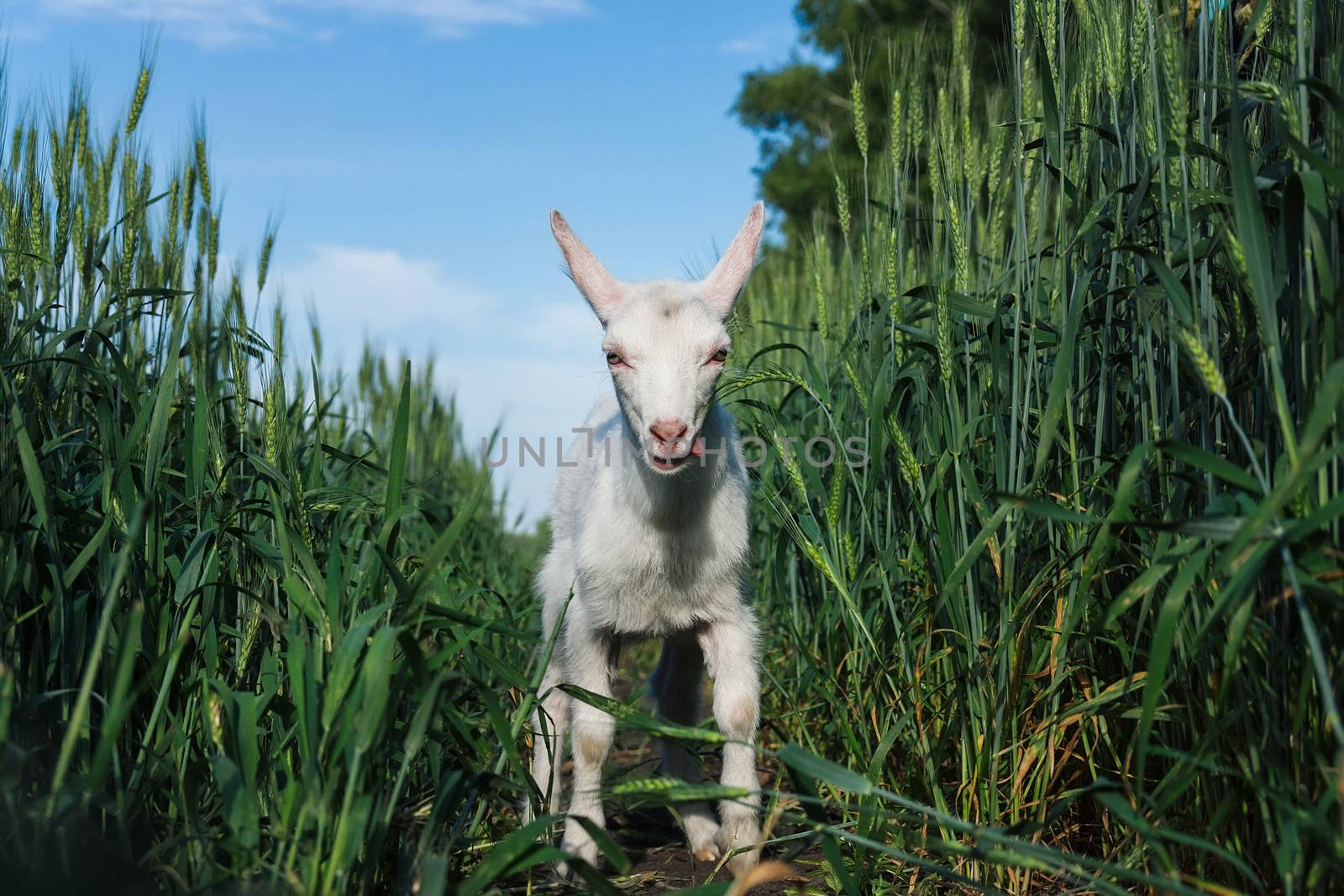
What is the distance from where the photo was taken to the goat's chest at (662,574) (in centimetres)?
324

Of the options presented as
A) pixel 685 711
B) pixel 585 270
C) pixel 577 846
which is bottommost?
pixel 577 846

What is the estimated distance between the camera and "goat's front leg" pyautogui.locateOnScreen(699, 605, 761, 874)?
3.01 m

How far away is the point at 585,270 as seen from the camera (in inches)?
137

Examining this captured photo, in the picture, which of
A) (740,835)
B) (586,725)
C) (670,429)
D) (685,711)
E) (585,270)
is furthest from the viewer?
(685,711)

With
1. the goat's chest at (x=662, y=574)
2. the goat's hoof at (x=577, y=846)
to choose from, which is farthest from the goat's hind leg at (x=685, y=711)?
the goat's hoof at (x=577, y=846)

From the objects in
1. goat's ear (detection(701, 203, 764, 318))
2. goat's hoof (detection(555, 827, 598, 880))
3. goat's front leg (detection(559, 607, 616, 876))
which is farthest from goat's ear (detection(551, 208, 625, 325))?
goat's hoof (detection(555, 827, 598, 880))

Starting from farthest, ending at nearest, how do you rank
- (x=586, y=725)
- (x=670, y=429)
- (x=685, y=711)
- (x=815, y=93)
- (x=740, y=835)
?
(x=815, y=93), (x=685, y=711), (x=586, y=725), (x=740, y=835), (x=670, y=429)

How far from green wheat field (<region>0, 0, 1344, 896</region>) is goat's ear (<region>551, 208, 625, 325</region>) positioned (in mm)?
679

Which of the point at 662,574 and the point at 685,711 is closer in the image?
the point at 662,574

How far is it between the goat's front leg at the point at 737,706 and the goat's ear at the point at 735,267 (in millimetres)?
1045

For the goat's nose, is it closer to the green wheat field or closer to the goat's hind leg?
the green wheat field

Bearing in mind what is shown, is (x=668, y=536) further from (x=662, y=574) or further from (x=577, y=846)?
(x=577, y=846)

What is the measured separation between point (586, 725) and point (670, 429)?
100 cm

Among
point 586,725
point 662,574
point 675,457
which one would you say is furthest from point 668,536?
point 586,725
